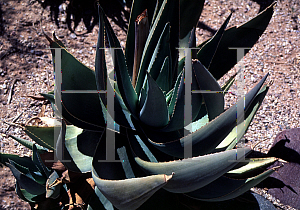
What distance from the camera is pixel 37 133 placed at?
97 cm

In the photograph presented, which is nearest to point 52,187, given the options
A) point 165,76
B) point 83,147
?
point 83,147

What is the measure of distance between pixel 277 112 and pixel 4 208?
1762 mm

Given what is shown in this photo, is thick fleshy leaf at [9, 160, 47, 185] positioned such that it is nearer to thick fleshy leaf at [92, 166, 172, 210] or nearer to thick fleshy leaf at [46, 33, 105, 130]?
thick fleshy leaf at [46, 33, 105, 130]

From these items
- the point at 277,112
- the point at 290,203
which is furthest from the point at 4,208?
the point at 277,112

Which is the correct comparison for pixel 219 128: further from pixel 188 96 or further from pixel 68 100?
pixel 68 100

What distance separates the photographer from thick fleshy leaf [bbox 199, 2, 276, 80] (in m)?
0.97

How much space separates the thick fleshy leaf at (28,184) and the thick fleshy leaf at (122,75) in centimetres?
55

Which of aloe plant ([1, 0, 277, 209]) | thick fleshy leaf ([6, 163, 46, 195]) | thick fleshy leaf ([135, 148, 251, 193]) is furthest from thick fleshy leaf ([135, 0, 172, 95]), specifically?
thick fleshy leaf ([6, 163, 46, 195])

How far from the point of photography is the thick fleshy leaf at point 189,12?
1.00m

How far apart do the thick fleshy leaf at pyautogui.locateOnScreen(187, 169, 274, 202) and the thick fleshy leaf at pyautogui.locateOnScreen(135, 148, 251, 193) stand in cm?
23

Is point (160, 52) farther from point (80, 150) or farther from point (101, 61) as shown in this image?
point (80, 150)

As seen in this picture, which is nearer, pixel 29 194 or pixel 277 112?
pixel 29 194

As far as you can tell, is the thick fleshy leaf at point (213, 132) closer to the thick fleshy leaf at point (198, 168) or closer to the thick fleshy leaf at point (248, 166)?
the thick fleshy leaf at point (198, 168)

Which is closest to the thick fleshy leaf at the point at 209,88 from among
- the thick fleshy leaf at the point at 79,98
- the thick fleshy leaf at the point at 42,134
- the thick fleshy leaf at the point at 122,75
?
the thick fleshy leaf at the point at 122,75
